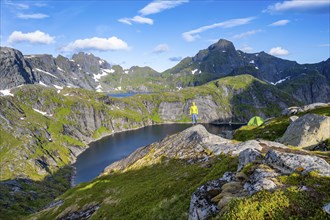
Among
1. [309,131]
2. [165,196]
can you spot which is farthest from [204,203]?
[309,131]

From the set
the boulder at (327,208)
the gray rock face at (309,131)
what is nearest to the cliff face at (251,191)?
the boulder at (327,208)

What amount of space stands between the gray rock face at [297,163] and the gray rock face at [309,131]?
31.5m

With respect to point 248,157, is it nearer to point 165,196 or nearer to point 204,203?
point 204,203

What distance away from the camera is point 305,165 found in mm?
20469

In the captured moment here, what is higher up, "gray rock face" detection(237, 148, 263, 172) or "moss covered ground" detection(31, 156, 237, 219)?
"gray rock face" detection(237, 148, 263, 172)

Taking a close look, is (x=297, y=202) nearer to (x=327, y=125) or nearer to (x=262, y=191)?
(x=262, y=191)

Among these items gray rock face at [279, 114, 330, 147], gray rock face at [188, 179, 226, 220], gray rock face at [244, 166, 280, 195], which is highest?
gray rock face at [244, 166, 280, 195]

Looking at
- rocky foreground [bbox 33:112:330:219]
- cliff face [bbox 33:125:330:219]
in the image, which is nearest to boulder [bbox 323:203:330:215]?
rocky foreground [bbox 33:112:330:219]

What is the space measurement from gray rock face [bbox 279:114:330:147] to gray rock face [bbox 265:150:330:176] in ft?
103

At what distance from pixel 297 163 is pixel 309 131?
34.2 metres

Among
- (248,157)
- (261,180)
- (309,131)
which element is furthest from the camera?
(309,131)

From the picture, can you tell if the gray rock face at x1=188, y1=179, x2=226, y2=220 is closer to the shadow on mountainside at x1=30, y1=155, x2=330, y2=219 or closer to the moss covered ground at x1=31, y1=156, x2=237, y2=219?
the shadow on mountainside at x1=30, y1=155, x2=330, y2=219

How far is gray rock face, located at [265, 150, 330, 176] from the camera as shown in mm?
19641

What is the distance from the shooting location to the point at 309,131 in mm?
50938
